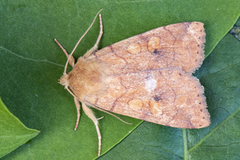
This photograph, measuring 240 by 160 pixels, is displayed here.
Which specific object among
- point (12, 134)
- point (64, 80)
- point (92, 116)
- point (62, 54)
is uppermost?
point (62, 54)

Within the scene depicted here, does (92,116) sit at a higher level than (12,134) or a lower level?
lower

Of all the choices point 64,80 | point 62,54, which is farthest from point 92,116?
point 62,54

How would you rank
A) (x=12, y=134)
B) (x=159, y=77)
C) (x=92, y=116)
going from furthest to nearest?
(x=92, y=116), (x=159, y=77), (x=12, y=134)

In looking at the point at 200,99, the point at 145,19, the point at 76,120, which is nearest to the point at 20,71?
the point at 76,120

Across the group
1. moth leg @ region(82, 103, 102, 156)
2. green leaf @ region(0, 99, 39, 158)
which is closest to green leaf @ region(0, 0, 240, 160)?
moth leg @ region(82, 103, 102, 156)

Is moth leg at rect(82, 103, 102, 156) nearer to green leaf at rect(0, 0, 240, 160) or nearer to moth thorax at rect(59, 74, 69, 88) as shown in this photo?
green leaf at rect(0, 0, 240, 160)

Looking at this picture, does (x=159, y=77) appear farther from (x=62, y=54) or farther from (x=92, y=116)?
(x=62, y=54)

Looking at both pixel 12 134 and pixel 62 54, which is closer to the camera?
pixel 12 134

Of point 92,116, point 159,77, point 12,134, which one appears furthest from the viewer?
point 92,116

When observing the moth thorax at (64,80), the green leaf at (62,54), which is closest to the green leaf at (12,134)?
the green leaf at (62,54)
